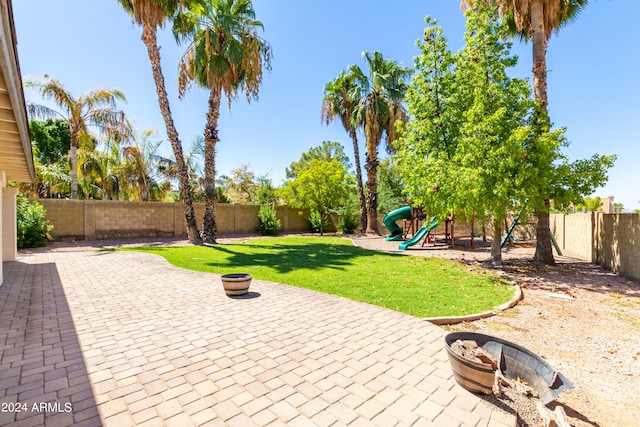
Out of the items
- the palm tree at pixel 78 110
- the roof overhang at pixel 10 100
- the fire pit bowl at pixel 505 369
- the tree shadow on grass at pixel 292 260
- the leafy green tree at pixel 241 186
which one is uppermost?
the palm tree at pixel 78 110

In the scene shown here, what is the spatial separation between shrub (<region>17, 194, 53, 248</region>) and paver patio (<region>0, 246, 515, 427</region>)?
935 centimetres

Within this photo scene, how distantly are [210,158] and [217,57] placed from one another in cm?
474

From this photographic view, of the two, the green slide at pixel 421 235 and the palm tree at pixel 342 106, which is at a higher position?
the palm tree at pixel 342 106

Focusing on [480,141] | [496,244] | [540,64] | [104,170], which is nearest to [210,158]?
[104,170]

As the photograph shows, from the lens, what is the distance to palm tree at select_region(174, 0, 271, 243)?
44.5 ft

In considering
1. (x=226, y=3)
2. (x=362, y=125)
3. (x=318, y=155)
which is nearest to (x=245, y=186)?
(x=318, y=155)

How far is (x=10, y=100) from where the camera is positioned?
11.1 feet

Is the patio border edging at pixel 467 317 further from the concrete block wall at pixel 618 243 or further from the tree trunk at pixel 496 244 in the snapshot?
the concrete block wall at pixel 618 243

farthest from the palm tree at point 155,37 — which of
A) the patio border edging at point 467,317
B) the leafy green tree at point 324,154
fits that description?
the leafy green tree at point 324,154

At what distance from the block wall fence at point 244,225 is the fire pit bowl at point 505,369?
7932mm

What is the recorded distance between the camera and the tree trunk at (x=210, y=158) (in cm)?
1469

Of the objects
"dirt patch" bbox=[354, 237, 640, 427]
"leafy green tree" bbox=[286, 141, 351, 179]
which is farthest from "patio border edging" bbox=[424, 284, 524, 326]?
"leafy green tree" bbox=[286, 141, 351, 179]

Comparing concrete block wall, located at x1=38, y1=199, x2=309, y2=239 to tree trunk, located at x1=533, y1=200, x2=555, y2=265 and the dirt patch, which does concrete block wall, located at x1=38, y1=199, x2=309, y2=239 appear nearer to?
tree trunk, located at x1=533, y1=200, x2=555, y2=265

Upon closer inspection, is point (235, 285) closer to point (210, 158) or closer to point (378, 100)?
point (210, 158)
